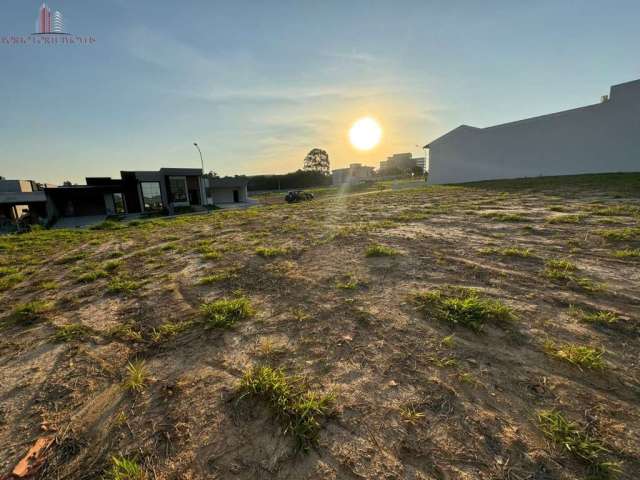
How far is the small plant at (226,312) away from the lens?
325cm

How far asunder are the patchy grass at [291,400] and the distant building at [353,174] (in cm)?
8085

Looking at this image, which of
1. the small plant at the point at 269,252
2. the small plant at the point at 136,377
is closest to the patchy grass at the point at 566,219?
the small plant at the point at 269,252

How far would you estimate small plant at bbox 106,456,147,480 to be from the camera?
158 cm

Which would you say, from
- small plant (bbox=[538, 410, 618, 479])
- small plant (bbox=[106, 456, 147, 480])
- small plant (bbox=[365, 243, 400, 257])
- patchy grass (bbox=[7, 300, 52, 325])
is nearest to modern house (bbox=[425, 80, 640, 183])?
small plant (bbox=[365, 243, 400, 257])

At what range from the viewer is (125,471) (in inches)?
63.6

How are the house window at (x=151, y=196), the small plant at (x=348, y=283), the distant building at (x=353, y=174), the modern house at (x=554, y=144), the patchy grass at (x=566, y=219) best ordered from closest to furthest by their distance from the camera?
the small plant at (x=348, y=283) < the patchy grass at (x=566, y=219) < the modern house at (x=554, y=144) < the house window at (x=151, y=196) < the distant building at (x=353, y=174)

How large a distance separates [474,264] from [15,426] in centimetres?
597

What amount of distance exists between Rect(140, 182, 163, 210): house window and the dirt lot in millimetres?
27313

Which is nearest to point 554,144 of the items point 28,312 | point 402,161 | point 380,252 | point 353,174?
point 380,252

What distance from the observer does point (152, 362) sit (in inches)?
105

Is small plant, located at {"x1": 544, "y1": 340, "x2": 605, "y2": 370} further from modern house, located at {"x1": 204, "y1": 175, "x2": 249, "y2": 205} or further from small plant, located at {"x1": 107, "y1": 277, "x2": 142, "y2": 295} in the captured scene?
modern house, located at {"x1": 204, "y1": 175, "x2": 249, "y2": 205}

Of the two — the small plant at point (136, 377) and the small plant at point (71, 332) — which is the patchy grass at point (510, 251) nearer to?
the small plant at point (136, 377)

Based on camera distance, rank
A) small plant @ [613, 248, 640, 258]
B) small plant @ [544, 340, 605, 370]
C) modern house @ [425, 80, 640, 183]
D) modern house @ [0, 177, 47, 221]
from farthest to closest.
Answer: modern house @ [0, 177, 47, 221] < modern house @ [425, 80, 640, 183] < small plant @ [613, 248, 640, 258] < small plant @ [544, 340, 605, 370]

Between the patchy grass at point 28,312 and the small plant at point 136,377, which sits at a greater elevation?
the patchy grass at point 28,312
